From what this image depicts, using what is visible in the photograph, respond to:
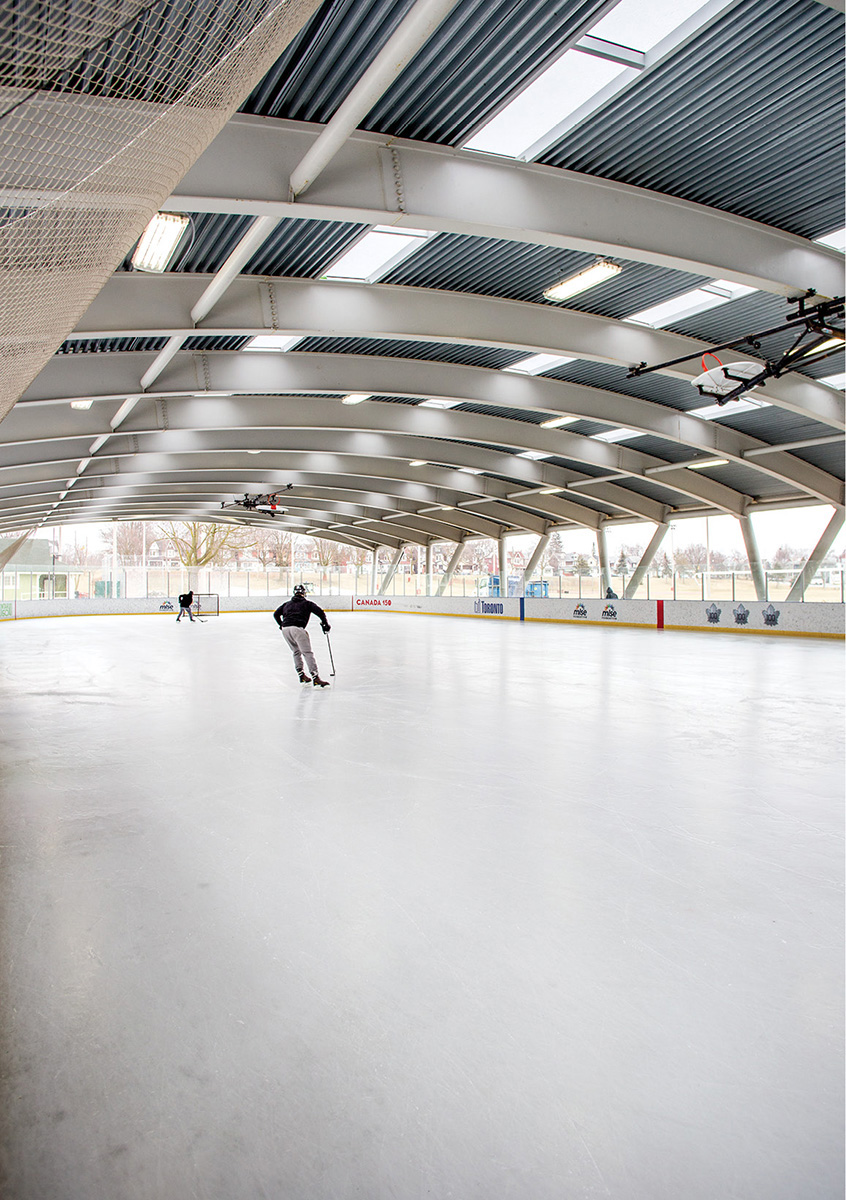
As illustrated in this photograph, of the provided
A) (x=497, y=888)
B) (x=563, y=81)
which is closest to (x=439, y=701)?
(x=497, y=888)

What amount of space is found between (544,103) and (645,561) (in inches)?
965

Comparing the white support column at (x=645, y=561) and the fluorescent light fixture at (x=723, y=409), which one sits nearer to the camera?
the fluorescent light fixture at (x=723, y=409)

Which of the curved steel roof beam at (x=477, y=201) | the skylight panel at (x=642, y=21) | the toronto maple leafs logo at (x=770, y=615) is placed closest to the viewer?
the skylight panel at (x=642, y=21)

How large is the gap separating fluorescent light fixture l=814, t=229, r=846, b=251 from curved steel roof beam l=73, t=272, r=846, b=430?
85.5 inches

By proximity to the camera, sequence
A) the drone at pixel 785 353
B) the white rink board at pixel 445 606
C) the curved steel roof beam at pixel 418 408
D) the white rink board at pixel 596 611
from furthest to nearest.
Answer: the white rink board at pixel 445 606 < the white rink board at pixel 596 611 < the curved steel roof beam at pixel 418 408 < the drone at pixel 785 353

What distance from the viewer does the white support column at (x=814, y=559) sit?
22734 millimetres

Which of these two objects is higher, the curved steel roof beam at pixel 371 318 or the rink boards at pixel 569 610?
the curved steel roof beam at pixel 371 318

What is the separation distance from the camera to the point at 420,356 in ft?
50.6

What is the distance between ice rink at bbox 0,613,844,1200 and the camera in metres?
2.02

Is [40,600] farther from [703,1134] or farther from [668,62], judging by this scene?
[703,1134]

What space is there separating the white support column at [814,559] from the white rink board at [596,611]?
571 centimetres

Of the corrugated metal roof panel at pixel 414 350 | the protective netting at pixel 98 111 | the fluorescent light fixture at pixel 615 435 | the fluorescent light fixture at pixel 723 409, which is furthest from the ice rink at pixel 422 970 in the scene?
the fluorescent light fixture at pixel 615 435

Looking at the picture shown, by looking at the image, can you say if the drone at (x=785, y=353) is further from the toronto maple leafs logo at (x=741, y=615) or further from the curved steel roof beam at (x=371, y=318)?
the toronto maple leafs logo at (x=741, y=615)

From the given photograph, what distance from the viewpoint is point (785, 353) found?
→ 35.5 ft
